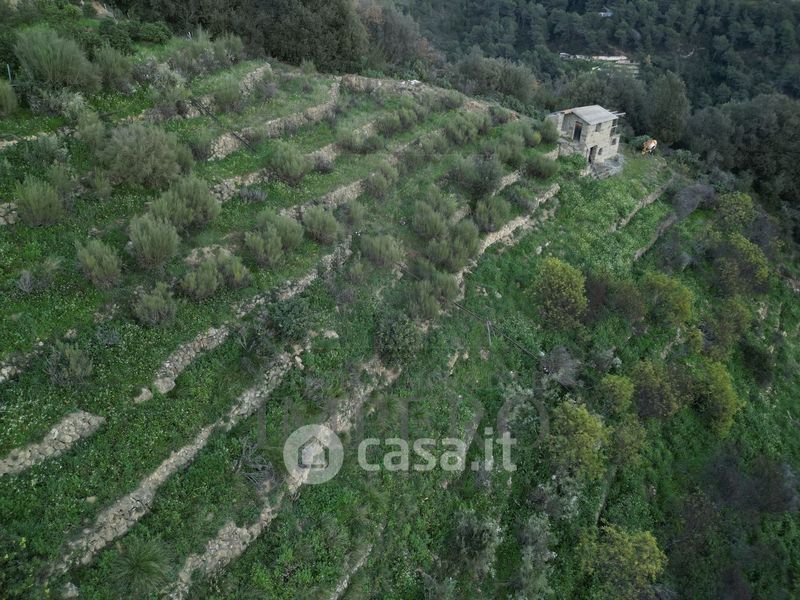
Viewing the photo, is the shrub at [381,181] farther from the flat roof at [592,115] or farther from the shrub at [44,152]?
the flat roof at [592,115]

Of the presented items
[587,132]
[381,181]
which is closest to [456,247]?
[381,181]

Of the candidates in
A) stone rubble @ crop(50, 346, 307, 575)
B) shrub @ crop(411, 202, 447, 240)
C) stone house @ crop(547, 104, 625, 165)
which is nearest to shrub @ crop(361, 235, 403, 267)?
shrub @ crop(411, 202, 447, 240)

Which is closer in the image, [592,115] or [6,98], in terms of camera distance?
[6,98]

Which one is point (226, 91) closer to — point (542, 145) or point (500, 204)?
point (500, 204)

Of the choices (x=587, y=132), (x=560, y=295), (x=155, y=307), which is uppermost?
(x=155, y=307)

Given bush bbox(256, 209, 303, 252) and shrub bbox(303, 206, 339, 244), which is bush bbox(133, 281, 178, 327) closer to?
bush bbox(256, 209, 303, 252)

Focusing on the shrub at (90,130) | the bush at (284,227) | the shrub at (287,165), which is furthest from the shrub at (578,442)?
the shrub at (90,130)

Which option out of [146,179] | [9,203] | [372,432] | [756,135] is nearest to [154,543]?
[372,432]

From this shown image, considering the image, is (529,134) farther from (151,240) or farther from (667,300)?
(151,240)
